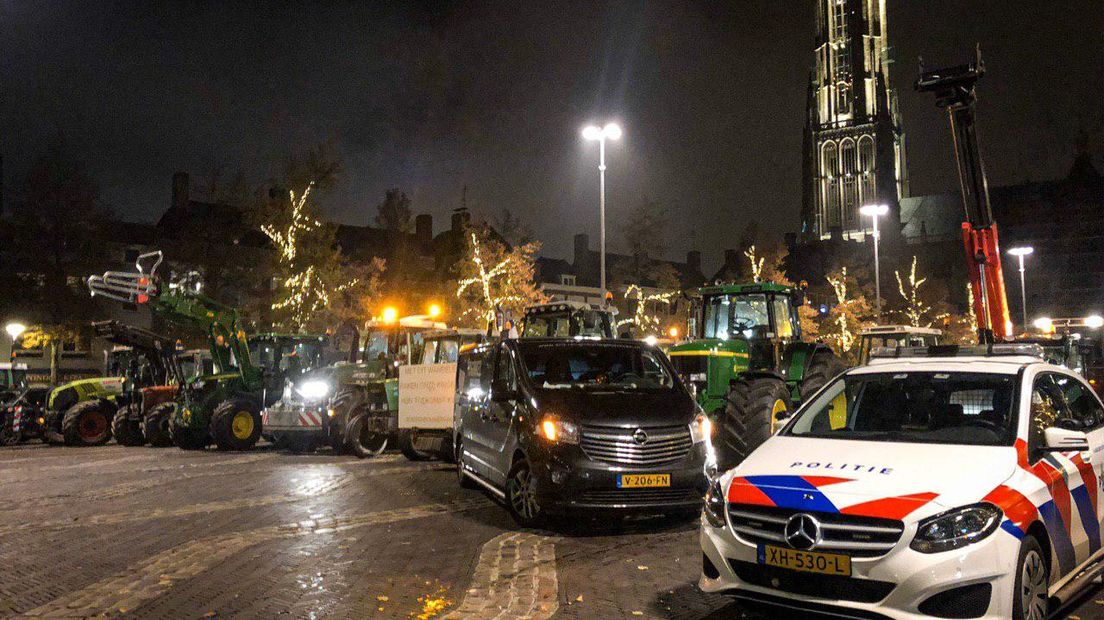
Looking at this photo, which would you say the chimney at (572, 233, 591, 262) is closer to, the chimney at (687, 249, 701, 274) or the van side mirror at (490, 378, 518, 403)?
the chimney at (687, 249, 701, 274)

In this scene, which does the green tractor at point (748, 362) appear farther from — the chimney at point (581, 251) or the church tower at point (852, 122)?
the church tower at point (852, 122)

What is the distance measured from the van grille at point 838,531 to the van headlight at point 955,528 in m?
0.12

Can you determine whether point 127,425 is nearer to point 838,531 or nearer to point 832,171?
point 838,531

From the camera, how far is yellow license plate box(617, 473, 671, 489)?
8406 millimetres

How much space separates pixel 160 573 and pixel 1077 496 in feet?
22.4

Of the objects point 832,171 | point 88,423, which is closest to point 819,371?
point 88,423

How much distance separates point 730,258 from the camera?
273 feet

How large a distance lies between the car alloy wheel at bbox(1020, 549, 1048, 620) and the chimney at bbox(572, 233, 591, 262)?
216 feet

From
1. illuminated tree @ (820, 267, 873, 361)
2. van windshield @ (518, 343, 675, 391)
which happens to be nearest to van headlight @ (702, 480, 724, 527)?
van windshield @ (518, 343, 675, 391)

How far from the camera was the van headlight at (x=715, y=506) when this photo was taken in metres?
5.27

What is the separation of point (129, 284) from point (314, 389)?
500 cm

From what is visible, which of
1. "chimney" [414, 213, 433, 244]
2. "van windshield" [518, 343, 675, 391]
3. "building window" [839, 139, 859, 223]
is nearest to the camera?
"van windshield" [518, 343, 675, 391]

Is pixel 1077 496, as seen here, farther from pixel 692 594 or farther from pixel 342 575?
pixel 342 575

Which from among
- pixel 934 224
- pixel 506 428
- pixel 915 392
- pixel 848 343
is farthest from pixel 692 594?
pixel 934 224
